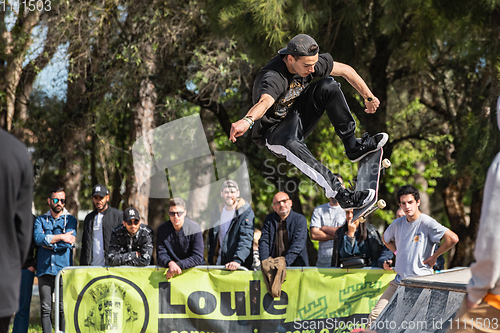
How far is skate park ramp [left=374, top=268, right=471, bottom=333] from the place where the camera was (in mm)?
3402

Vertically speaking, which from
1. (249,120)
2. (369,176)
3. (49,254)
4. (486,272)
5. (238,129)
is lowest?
(486,272)

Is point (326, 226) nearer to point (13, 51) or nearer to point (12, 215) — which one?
point (12, 215)

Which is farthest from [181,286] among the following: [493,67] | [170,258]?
[493,67]

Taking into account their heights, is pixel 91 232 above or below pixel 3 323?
above

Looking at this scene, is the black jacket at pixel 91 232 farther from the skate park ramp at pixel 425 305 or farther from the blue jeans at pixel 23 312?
the skate park ramp at pixel 425 305

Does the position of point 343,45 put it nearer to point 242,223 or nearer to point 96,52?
point 242,223

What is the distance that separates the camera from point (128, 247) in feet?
20.1

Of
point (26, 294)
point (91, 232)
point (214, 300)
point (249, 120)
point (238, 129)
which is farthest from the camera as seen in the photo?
point (91, 232)

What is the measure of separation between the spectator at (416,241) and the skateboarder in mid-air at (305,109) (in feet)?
3.53

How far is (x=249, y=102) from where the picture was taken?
1136 centimetres

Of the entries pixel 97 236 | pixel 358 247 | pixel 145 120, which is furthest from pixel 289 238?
pixel 145 120

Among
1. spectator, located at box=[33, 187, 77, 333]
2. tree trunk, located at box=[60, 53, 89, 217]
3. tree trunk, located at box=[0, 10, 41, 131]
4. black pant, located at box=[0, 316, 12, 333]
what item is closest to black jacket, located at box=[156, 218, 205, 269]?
spectator, located at box=[33, 187, 77, 333]

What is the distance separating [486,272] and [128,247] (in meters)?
4.66

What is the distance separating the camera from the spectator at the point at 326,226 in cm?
625
